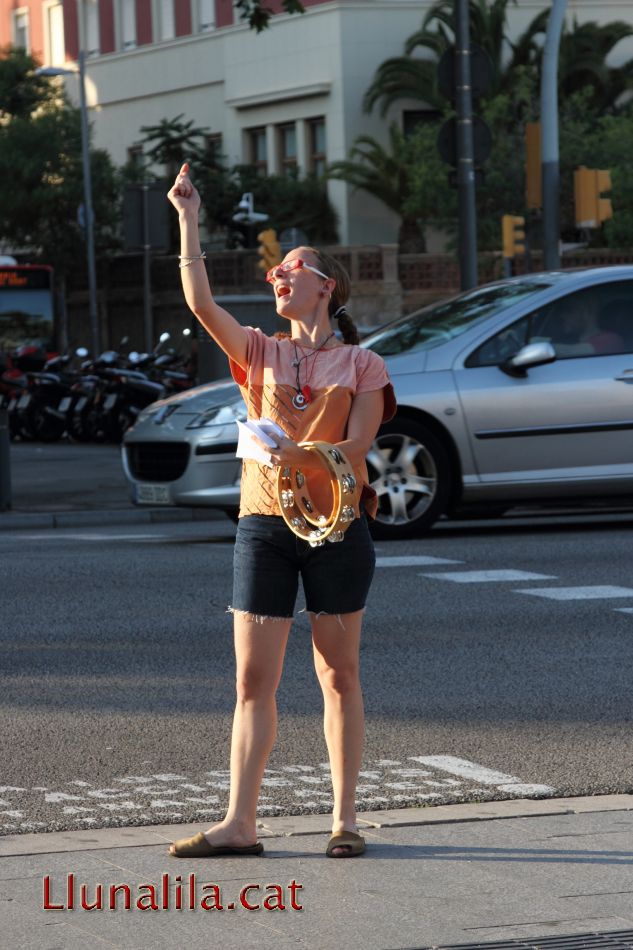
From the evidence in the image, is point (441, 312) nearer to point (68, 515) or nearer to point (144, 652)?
point (68, 515)

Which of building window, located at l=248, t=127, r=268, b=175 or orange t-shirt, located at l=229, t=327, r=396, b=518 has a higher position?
building window, located at l=248, t=127, r=268, b=175

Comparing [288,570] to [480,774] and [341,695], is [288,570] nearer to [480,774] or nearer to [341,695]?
[341,695]

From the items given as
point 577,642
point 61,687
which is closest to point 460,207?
point 577,642

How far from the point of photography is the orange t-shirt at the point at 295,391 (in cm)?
553

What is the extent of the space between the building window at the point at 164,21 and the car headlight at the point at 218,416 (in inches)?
2008

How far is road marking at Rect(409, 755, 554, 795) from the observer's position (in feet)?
21.0

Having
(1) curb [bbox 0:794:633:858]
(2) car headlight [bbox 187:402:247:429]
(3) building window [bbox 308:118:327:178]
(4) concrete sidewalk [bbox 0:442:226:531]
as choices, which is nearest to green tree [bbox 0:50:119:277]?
(3) building window [bbox 308:118:327:178]

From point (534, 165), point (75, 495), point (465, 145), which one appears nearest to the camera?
point (75, 495)

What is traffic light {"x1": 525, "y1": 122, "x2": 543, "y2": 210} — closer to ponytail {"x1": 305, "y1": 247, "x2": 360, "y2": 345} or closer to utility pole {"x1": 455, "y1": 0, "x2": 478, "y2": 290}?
utility pole {"x1": 455, "y1": 0, "x2": 478, "y2": 290}

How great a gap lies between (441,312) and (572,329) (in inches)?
36.7

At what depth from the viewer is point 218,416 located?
13688 mm

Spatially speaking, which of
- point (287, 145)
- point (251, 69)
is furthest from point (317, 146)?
point (251, 69)

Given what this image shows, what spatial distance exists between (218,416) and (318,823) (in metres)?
7.98

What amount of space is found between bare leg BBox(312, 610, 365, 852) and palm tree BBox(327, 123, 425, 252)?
48792mm
